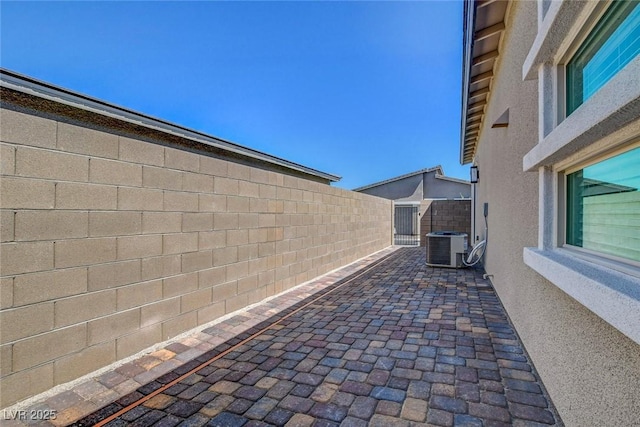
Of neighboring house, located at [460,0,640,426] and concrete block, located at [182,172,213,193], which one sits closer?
neighboring house, located at [460,0,640,426]

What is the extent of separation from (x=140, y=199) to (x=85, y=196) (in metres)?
0.45

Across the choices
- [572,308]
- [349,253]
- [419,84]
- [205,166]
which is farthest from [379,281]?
[419,84]

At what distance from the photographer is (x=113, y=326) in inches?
103

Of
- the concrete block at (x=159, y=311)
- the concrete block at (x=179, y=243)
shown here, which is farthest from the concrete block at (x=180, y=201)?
the concrete block at (x=159, y=311)

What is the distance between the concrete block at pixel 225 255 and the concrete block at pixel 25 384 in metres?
1.75

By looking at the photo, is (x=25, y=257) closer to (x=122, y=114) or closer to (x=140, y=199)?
(x=140, y=199)

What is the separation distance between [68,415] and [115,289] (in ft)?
2.96

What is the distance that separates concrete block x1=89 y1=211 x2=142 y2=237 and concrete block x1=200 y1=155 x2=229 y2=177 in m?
0.95

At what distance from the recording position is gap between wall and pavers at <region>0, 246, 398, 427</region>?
6.76 feet

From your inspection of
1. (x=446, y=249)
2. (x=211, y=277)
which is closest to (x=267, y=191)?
(x=211, y=277)

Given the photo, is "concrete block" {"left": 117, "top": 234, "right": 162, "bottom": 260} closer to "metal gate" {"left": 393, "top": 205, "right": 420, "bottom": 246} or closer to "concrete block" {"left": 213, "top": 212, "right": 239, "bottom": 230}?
"concrete block" {"left": 213, "top": 212, "right": 239, "bottom": 230}

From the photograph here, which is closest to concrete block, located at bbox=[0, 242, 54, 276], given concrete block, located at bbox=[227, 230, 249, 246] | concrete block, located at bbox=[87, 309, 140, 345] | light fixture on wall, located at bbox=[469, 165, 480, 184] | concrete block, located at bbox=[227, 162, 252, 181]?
concrete block, located at bbox=[87, 309, 140, 345]

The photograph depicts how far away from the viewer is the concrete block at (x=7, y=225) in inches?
78.1

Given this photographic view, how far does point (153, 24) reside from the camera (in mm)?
6098
